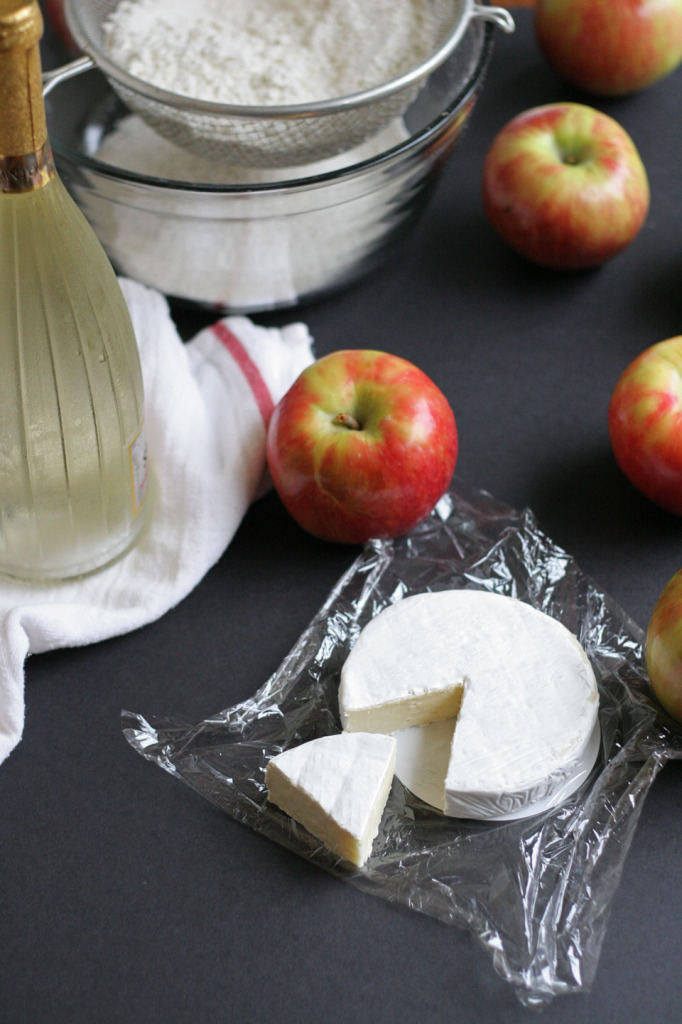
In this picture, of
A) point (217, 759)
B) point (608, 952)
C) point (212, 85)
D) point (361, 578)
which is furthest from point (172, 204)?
point (608, 952)

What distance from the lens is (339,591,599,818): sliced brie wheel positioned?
67 centimetres

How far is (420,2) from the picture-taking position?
1016mm

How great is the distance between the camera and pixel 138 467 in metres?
0.77

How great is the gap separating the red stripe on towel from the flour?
21cm

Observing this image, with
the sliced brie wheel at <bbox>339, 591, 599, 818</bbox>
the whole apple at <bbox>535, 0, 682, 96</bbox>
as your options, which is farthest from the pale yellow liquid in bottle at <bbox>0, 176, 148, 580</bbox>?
the whole apple at <bbox>535, 0, 682, 96</bbox>

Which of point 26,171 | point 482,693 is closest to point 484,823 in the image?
point 482,693

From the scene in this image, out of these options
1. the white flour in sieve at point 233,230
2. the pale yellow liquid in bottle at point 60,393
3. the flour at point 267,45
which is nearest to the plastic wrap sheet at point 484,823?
the pale yellow liquid in bottle at point 60,393

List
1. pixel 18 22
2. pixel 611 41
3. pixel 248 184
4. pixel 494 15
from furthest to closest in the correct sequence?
pixel 611 41
pixel 494 15
pixel 248 184
pixel 18 22

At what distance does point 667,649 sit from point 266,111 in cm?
54

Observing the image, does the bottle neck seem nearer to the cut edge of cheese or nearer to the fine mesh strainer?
the fine mesh strainer

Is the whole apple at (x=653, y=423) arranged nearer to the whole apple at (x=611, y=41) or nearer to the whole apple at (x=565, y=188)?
the whole apple at (x=565, y=188)

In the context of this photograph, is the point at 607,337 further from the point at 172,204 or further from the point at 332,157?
the point at 172,204

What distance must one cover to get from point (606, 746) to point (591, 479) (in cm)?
27

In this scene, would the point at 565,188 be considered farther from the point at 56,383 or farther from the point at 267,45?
the point at 56,383
